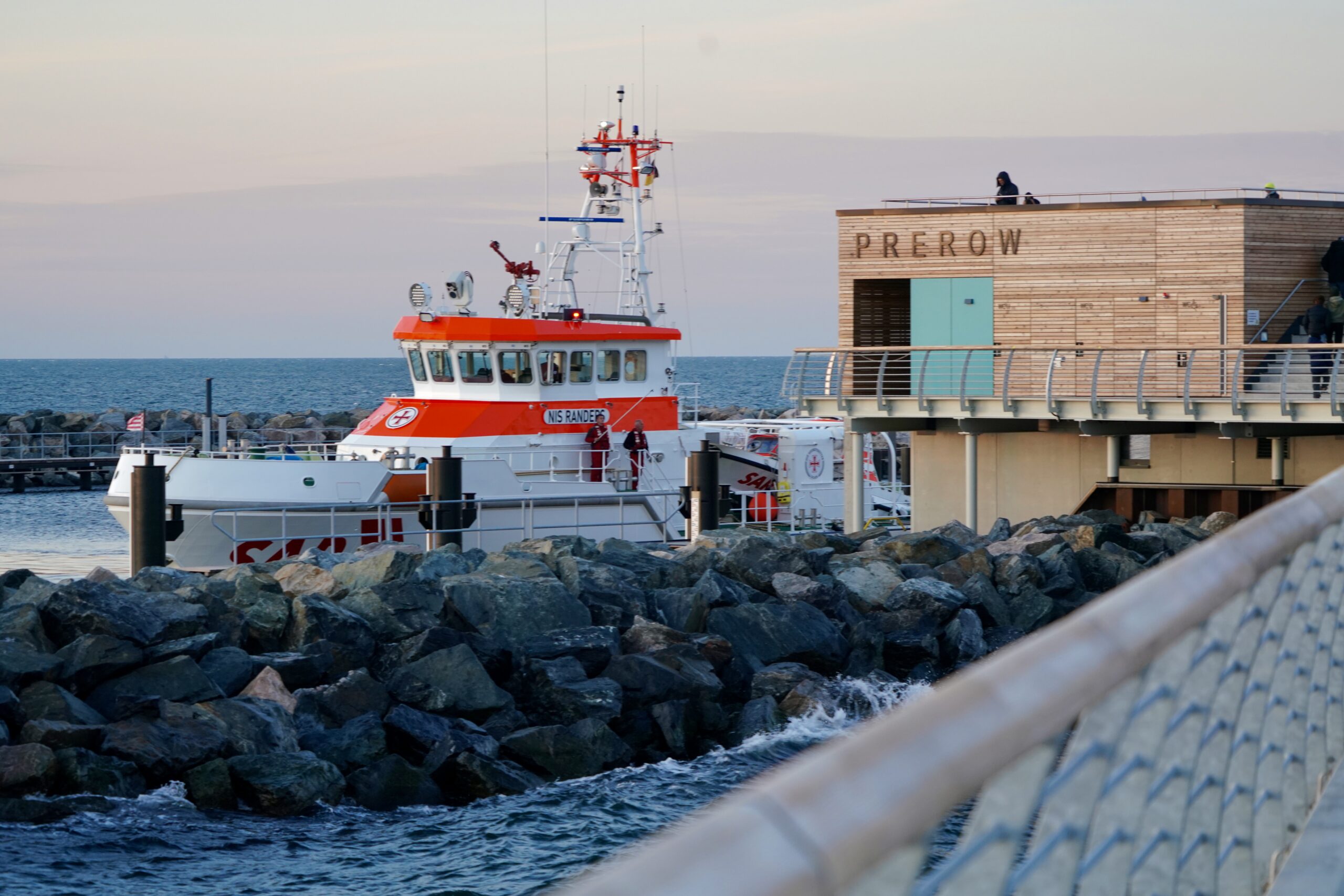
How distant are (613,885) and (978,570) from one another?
14613 millimetres

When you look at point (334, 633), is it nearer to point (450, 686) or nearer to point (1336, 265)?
point (450, 686)

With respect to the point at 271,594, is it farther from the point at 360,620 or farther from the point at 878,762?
the point at 878,762

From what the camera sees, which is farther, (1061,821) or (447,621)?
(447,621)

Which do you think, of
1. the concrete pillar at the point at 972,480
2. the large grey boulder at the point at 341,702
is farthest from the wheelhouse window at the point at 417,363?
the large grey boulder at the point at 341,702

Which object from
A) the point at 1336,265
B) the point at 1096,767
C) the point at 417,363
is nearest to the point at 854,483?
the point at 417,363

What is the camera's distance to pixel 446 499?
17.7 m

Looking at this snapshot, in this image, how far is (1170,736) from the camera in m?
2.14

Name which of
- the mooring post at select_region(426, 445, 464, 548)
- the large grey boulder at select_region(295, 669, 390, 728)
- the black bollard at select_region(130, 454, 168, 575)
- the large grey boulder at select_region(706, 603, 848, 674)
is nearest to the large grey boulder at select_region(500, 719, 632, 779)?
the large grey boulder at select_region(295, 669, 390, 728)

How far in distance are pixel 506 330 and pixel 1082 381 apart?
24.3 ft

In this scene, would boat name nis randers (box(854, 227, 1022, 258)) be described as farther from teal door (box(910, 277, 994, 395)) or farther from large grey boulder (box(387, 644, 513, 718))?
large grey boulder (box(387, 644, 513, 718))

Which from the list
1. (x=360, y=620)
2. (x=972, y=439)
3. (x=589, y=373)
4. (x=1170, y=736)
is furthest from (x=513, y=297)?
(x=1170, y=736)

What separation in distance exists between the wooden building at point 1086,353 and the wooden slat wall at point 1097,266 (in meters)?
0.02

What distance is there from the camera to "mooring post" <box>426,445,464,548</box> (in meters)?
17.6

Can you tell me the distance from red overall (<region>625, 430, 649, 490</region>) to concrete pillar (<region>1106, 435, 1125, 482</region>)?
607 centimetres
